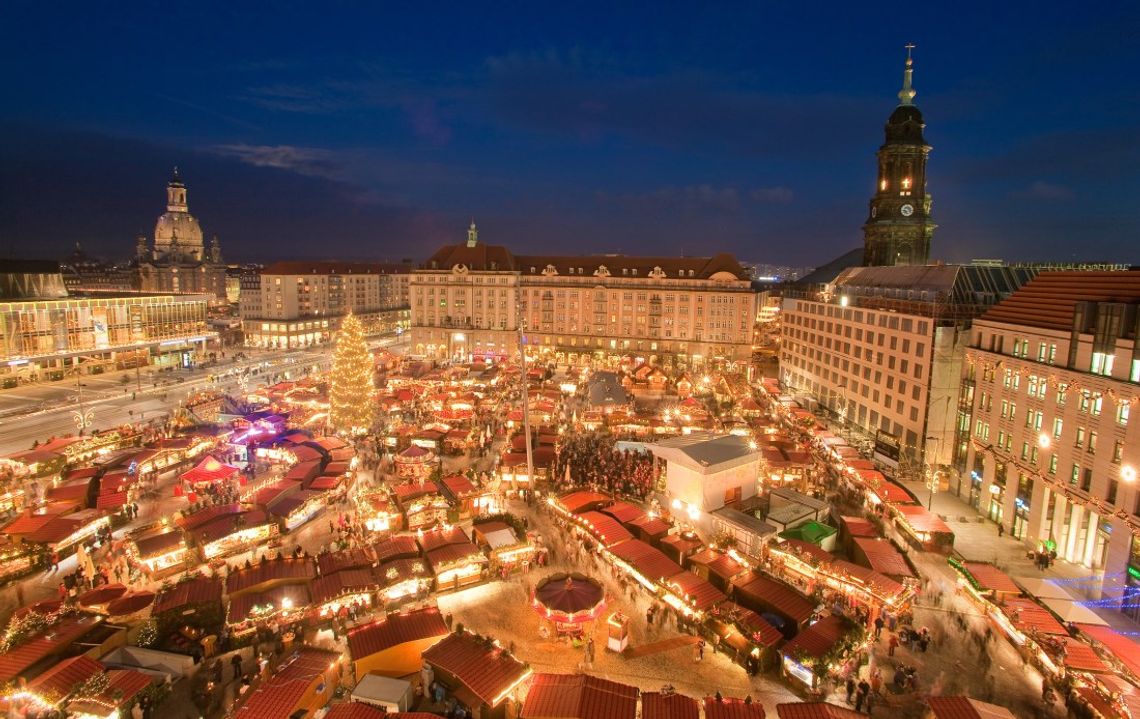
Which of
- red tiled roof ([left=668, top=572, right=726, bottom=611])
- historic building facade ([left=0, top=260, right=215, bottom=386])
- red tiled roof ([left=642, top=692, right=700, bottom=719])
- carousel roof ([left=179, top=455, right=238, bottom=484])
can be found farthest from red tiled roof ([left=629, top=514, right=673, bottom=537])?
historic building facade ([left=0, top=260, right=215, bottom=386])

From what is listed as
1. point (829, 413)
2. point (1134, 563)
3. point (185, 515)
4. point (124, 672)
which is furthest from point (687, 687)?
point (829, 413)

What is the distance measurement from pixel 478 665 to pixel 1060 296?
26341mm

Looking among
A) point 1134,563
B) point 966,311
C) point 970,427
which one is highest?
point 966,311

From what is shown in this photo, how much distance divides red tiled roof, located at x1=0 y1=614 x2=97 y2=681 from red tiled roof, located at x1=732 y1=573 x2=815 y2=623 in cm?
1842

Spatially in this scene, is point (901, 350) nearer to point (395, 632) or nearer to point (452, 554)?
point (452, 554)

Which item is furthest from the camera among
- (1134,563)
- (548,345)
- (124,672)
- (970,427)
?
(548,345)

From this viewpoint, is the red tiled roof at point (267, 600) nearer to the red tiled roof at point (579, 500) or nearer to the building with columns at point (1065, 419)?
the red tiled roof at point (579, 500)

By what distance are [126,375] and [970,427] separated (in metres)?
69.0

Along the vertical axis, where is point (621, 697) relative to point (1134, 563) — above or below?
below

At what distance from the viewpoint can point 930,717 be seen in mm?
12852

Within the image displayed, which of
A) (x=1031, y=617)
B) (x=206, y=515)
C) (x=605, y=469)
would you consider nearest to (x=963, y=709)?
(x=1031, y=617)

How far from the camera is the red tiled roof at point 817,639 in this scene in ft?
49.1

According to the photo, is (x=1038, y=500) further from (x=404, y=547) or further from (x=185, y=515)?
(x=185, y=515)

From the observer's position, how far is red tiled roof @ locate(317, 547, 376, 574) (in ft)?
61.6
